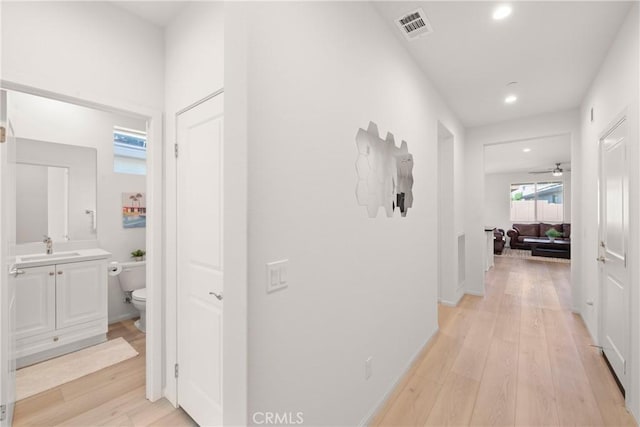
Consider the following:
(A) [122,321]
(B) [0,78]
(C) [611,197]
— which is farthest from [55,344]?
(C) [611,197]

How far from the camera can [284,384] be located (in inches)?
48.1

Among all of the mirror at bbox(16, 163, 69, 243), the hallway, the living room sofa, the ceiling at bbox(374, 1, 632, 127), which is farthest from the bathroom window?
the living room sofa

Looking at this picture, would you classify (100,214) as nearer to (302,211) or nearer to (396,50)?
(302,211)

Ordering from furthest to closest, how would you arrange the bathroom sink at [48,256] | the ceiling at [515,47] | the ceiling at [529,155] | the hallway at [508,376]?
the ceiling at [529,155] < the bathroom sink at [48,256] < the ceiling at [515,47] < the hallway at [508,376]

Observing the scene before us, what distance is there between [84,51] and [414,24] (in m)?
2.18

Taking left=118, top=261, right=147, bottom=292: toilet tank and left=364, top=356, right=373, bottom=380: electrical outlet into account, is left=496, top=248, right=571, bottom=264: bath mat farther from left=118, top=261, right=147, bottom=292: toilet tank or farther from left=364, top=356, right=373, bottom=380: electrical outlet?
left=118, top=261, right=147, bottom=292: toilet tank

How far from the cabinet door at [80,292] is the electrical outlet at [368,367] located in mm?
2755

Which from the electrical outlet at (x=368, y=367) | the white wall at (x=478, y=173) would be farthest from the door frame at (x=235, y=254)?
the white wall at (x=478, y=173)

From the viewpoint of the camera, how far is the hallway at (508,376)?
1.86 m

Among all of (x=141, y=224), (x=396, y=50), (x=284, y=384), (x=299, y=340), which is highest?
(x=396, y=50)

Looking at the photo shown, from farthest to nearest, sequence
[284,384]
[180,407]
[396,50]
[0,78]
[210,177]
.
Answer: [396,50] < [180,407] < [210,177] < [0,78] < [284,384]

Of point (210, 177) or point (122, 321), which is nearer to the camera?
point (210, 177)

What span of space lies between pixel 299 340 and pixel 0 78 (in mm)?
1942

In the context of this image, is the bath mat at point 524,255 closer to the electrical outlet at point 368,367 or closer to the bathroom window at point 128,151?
the electrical outlet at point 368,367
